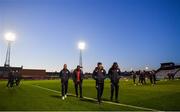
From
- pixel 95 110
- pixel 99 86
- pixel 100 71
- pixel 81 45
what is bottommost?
pixel 95 110

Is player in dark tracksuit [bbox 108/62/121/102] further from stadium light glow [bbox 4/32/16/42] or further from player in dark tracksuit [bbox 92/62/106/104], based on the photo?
stadium light glow [bbox 4/32/16/42]

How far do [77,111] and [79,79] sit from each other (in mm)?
6903

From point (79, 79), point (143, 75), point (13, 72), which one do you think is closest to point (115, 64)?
point (79, 79)

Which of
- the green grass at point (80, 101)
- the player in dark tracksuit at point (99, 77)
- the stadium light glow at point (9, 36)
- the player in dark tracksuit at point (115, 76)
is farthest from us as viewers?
the stadium light glow at point (9, 36)

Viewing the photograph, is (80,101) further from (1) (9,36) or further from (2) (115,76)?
(1) (9,36)

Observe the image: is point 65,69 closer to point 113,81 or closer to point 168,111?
point 113,81

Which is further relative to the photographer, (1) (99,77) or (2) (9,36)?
(2) (9,36)

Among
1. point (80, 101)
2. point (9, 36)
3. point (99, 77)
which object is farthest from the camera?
point (9, 36)

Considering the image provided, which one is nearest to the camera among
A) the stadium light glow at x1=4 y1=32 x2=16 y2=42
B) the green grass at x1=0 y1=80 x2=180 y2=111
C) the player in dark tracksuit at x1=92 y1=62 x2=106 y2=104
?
the green grass at x1=0 y1=80 x2=180 y2=111

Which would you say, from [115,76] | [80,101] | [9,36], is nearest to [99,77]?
[115,76]

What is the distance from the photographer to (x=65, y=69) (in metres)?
17.0

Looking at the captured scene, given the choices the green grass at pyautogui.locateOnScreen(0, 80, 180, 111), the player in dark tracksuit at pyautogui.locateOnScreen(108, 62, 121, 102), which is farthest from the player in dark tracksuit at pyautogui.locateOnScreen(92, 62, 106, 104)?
the green grass at pyautogui.locateOnScreen(0, 80, 180, 111)

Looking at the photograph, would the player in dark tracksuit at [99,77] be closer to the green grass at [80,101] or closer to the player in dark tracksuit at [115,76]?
the player in dark tracksuit at [115,76]

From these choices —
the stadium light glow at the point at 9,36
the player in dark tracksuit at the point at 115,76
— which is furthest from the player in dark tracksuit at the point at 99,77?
the stadium light glow at the point at 9,36
